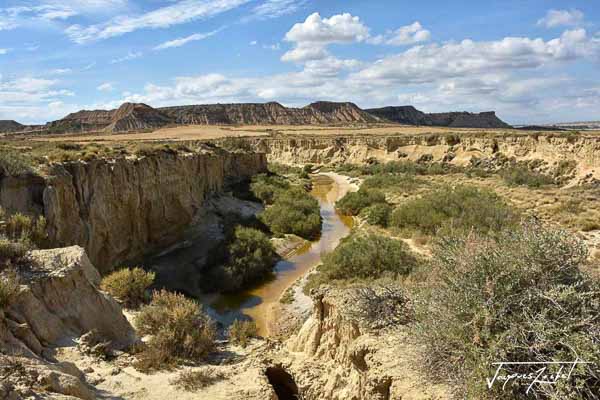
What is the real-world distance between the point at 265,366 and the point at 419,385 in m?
3.76

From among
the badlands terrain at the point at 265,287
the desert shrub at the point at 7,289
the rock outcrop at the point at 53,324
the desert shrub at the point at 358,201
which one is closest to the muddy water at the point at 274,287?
the badlands terrain at the point at 265,287

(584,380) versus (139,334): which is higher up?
(584,380)

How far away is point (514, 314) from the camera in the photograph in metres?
4.93

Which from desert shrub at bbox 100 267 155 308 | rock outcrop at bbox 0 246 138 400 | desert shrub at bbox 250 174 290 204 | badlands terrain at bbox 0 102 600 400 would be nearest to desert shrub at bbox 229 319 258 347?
badlands terrain at bbox 0 102 600 400

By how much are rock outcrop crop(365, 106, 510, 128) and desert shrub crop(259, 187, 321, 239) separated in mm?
121822

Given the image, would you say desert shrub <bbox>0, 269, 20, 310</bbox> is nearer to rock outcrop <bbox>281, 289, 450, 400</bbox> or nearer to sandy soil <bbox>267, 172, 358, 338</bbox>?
rock outcrop <bbox>281, 289, 450, 400</bbox>

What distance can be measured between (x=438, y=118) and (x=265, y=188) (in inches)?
5100

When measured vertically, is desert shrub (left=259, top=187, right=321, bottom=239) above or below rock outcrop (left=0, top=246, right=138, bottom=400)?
below

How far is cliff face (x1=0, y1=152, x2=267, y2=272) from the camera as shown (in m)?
12.5

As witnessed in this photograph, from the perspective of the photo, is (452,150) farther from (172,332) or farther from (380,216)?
(172,332)

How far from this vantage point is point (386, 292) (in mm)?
8031

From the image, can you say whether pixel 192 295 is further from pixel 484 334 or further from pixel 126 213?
pixel 484 334

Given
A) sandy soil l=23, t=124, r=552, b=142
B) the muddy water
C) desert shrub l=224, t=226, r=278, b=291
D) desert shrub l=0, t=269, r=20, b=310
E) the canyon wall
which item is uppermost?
sandy soil l=23, t=124, r=552, b=142

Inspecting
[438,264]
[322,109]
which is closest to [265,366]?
[438,264]
